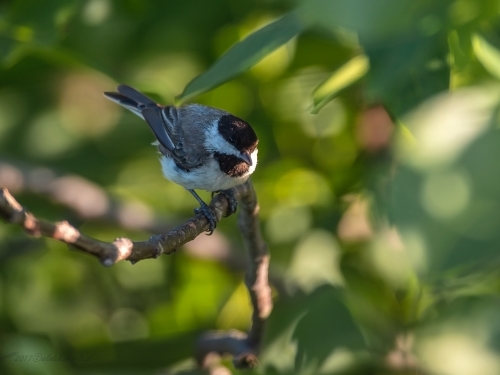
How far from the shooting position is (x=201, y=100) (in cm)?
306

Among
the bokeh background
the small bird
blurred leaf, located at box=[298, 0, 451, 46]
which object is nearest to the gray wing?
the small bird

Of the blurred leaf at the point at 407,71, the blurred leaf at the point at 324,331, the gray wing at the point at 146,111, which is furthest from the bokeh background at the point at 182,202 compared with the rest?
the blurred leaf at the point at 407,71

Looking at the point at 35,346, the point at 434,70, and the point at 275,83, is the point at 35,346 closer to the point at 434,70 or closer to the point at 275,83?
the point at 275,83

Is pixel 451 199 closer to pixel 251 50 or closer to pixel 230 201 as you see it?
pixel 251 50

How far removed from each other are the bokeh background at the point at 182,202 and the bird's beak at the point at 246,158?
233 mm

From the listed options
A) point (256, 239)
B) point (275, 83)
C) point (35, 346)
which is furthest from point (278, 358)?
point (275, 83)

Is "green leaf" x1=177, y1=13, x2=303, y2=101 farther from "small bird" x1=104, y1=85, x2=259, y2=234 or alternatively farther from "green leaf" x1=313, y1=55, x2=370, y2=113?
"small bird" x1=104, y1=85, x2=259, y2=234

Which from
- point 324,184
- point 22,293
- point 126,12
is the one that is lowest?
point 22,293

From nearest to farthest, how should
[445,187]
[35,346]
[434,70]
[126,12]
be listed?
[445,187] < [434,70] < [35,346] < [126,12]

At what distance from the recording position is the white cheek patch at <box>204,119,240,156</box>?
2.86 m

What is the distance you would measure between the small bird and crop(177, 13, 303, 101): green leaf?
0.91 m

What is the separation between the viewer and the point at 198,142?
3096 millimetres

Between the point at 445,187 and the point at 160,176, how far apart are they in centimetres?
246

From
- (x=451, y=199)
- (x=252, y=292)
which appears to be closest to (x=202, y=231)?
(x=252, y=292)
